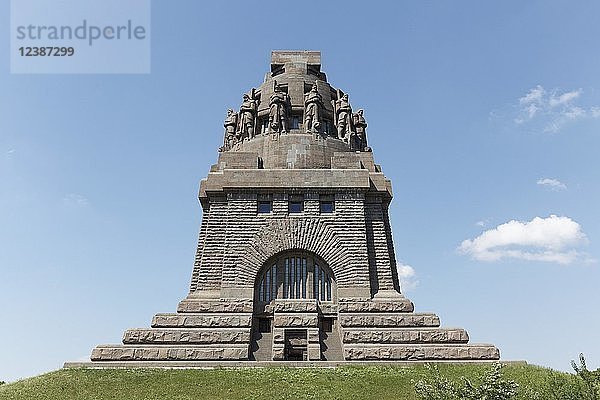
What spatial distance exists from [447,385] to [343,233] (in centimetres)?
1877

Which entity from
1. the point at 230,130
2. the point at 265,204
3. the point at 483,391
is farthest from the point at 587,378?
the point at 230,130

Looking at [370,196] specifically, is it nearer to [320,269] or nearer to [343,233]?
[343,233]

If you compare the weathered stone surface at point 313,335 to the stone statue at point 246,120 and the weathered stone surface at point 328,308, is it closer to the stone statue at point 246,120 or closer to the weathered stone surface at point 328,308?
the weathered stone surface at point 328,308

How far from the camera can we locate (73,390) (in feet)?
66.7

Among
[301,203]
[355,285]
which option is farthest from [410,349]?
[301,203]

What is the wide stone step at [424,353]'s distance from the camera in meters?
24.7

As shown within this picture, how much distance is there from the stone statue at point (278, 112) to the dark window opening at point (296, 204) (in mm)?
6229

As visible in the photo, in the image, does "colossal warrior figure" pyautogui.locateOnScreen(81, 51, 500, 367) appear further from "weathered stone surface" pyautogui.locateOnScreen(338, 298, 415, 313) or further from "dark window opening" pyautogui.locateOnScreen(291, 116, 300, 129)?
"dark window opening" pyautogui.locateOnScreen(291, 116, 300, 129)

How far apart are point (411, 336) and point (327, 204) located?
32.3 feet

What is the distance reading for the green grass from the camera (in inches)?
766

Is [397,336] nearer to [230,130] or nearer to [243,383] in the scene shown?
[243,383]

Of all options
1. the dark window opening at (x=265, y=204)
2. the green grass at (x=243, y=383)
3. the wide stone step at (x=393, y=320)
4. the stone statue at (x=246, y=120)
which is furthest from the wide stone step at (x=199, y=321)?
the stone statue at (x=246, y=120)

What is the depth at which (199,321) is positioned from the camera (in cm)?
2720

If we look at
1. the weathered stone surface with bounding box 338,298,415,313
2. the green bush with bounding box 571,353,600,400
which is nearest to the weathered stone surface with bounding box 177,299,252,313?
the weathered stone surface with bounding box 338,298,415,313
